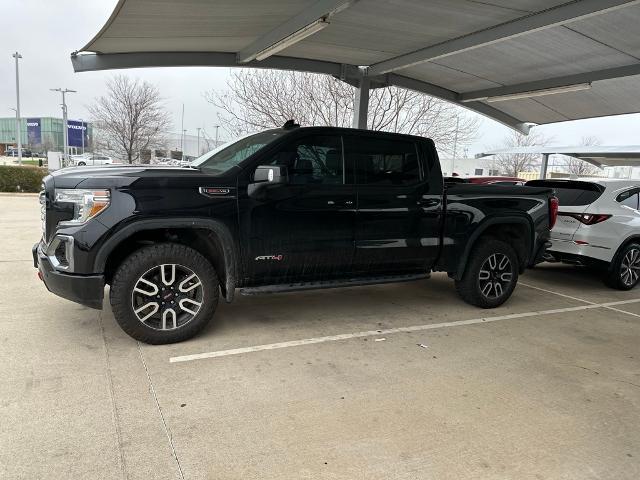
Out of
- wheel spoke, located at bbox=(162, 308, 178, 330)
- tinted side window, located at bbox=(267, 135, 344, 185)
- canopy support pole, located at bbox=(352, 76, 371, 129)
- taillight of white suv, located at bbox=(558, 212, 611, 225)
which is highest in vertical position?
canopy support pole, located at bbox=(352, 76, 371, 129)

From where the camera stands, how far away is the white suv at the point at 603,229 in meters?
7.36

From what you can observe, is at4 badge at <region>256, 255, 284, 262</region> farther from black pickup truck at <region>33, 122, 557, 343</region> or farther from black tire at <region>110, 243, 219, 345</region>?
black tire at <region>110, 243, 219, 345</region>

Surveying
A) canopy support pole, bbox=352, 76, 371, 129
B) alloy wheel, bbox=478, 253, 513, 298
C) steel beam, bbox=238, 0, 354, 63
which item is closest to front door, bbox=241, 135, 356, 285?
alloy wheel, bbox=478, 253, 513, 298

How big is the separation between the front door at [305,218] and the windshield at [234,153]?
235 millimetres

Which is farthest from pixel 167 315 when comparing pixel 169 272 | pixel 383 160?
pixel 383 160

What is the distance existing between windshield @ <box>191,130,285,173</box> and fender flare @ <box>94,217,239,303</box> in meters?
0.57

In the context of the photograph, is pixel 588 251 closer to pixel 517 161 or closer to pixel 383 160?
pixel 383 160

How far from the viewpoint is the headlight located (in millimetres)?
4076

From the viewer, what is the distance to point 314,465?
283 centimetres

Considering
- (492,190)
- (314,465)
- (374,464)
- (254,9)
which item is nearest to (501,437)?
(374,464)

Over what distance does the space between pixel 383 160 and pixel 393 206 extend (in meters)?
0.51

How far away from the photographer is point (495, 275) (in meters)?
6.12

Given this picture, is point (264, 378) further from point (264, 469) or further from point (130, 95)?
point (130, 95)

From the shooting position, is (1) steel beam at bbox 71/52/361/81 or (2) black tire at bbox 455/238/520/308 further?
(1) steel beam at bbox 71/52/361/81
